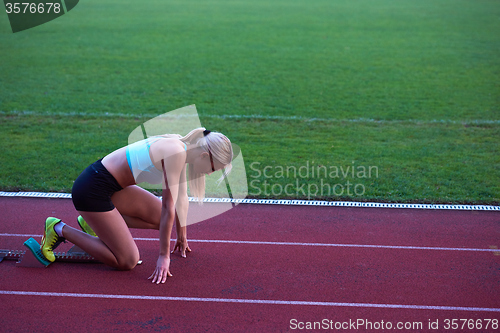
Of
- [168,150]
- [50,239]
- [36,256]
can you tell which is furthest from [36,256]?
[168,150]

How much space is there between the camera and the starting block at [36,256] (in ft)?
15.7

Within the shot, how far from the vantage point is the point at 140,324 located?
3.98m

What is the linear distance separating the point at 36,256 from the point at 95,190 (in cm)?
103

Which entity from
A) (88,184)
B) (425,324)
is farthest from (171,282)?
(425,324)

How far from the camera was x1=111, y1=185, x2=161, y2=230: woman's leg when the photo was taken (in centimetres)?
484

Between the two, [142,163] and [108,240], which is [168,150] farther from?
[108,240]

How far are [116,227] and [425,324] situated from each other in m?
2.90

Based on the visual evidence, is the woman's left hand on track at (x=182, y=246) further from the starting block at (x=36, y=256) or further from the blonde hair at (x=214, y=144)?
the blonde hair at (x=214, y=144)

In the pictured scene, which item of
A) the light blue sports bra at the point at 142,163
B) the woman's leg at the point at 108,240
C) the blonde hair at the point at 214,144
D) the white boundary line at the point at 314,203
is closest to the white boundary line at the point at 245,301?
the woman's leg at the point at 108,240

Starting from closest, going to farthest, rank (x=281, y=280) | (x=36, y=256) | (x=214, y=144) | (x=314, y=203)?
(x=214, y=144), (x=281, y=280), (x=36, y=256), (x=314, y=203)

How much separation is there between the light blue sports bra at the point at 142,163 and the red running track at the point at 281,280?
3.22 ft

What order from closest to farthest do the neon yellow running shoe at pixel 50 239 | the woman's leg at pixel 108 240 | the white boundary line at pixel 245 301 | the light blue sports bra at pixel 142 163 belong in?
the white boundary line at pixel 245 301
the light blue sports bra at pixel 142 163
the woman's leg at pixel 108 240
the neon yellow running shoe at pixel 50 239

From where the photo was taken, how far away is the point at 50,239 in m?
4.75

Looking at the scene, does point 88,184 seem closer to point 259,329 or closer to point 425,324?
point 259,329
